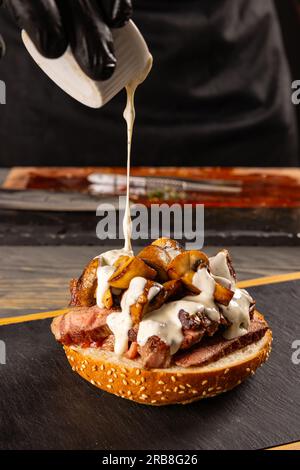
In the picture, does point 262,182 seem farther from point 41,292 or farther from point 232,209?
point 41,292

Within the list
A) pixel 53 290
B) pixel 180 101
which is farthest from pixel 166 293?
pixel 180 101

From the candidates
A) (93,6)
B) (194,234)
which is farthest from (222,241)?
(93,6)

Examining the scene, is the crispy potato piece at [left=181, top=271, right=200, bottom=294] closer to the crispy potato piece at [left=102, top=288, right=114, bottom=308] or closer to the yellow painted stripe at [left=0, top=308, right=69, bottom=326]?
the crispy potato piece at [left=102, top=288, right=114, bottom=308]

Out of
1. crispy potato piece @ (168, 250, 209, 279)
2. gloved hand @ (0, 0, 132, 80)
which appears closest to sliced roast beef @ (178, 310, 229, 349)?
crispy potato piece @ (168, 250, 209, 279)

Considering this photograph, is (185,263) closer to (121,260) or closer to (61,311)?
(121,260)

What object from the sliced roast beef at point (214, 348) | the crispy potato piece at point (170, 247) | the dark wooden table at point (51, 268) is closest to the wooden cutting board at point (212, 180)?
the dark wooden table at point (51, 268)
